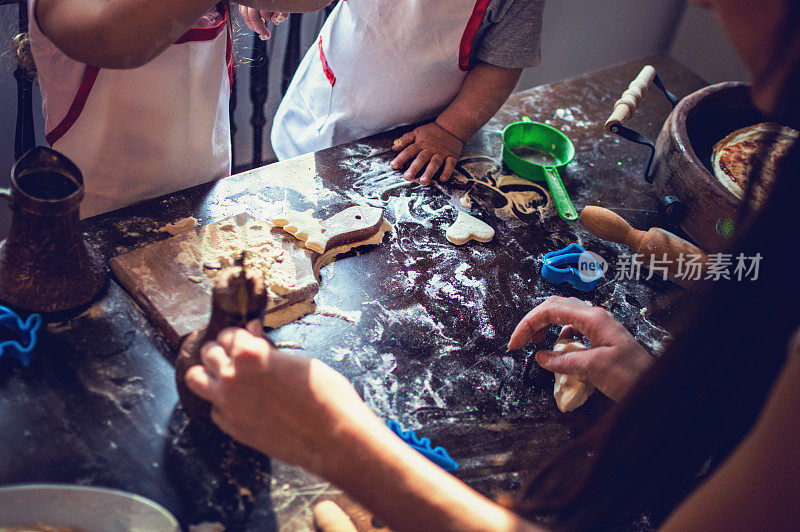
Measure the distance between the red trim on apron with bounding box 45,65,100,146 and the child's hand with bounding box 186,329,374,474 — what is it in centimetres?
87

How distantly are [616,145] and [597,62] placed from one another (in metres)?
2.23

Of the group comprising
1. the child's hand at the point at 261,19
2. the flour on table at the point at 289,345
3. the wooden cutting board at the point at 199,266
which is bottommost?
the flour on table at the point at 289,345

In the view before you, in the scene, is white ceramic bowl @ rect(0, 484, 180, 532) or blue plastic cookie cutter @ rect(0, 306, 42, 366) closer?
white ceramic bowl @ rect(0, 484, 180, 532)

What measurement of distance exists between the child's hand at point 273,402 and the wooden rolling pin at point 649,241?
92cm

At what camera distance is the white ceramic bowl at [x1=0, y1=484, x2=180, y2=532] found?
819mm

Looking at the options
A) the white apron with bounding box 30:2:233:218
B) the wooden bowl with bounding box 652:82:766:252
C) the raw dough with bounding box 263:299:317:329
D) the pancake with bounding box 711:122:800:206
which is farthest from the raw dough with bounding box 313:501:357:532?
the pancake with bounding box 711:122:800:206

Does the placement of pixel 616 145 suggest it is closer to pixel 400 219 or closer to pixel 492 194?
pixel 492 194

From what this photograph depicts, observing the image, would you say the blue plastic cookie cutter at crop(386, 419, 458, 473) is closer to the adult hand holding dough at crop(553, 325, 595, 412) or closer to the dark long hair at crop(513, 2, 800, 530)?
the dark long hair at crop(513, 2, 800, 530)

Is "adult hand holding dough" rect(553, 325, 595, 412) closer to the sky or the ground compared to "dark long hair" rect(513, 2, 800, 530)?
closer to the ground

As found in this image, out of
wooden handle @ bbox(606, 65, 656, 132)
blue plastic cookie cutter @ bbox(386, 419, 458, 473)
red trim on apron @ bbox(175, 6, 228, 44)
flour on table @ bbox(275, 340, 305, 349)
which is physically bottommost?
blue plastic cookie cutter @ bbox(386, 419, 458, 473)

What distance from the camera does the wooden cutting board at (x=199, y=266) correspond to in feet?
3.70

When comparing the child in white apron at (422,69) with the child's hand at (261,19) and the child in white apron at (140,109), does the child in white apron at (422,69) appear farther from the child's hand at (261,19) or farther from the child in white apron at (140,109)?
the child in white apron at (140,109)

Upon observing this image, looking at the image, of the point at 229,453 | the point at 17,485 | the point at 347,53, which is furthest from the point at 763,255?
the point at 347,53

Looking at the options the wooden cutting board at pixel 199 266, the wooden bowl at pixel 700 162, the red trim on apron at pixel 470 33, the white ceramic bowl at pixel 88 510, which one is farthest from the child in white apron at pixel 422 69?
the white ceramic bowl at pixel 88 510
